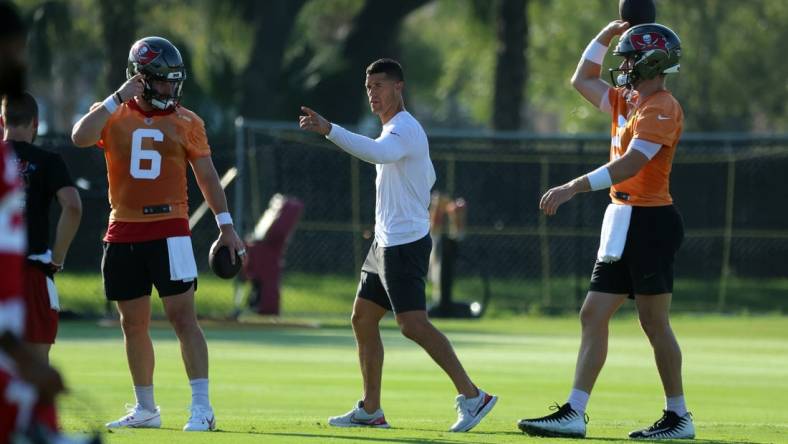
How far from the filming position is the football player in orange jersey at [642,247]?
9266mm

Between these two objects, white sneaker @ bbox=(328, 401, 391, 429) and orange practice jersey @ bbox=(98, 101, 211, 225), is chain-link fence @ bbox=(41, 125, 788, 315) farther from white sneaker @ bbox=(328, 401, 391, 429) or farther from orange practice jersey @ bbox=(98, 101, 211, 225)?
orange practice jersey @ bbox=(98, 101, 211, 225)

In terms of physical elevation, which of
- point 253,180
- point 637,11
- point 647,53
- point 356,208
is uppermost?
point 637,11

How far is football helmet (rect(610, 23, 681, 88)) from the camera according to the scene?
9.32 metres

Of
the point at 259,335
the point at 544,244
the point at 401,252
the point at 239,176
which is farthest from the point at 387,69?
the point at 544,244

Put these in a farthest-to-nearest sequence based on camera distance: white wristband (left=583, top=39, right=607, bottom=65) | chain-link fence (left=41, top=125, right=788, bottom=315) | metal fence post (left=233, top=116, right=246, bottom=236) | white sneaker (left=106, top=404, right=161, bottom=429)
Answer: chain-link fence (left=41, top=125, right=788, bottom=315) → metal fence post (left=233, top=116, right=246, bottom=236) → white wristband (left=583, top=39, right=607, bottom=65) → white sneaker (left=106, top=404, right=161, bottom=429)

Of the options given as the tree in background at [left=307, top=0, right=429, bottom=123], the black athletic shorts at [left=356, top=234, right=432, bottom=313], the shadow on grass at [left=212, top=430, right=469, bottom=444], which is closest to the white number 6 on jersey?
the black athletic shorts at [left=356, top=234, right=432, bottom=313]

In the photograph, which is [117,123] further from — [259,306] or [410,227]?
[259,306]

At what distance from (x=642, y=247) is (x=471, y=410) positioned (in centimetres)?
141

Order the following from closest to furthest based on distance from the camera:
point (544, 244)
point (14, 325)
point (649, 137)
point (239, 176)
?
point (14, 325) → point (649, 137) → point (239, 176) → point (544, 244)

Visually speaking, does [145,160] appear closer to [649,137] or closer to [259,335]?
[649,137]

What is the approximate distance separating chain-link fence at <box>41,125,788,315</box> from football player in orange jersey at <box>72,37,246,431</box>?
582 inches

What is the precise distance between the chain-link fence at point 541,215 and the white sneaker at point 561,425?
15634 millimetres

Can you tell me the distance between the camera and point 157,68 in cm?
937

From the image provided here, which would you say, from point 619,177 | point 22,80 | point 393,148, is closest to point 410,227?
point 393,148
